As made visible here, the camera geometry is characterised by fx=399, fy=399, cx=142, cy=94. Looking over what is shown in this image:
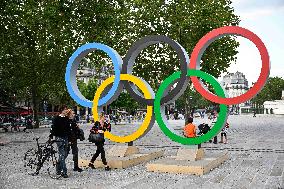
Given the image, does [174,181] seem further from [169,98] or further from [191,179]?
[169,98]

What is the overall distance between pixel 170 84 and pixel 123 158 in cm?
324

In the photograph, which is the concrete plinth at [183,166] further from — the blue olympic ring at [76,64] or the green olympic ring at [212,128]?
the blue olympic ring at [76,64]

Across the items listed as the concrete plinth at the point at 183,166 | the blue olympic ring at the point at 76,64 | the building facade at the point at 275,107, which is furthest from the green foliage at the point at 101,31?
the building facade at the point at 275,107

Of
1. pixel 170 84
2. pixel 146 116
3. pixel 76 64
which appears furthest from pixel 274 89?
pixel 170 84

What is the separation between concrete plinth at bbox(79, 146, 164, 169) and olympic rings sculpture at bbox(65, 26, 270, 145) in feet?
1.59

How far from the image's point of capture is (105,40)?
30.2 meters

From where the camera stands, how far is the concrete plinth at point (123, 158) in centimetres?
1404

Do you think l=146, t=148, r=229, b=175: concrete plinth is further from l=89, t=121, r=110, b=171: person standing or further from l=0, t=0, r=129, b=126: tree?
l=0, t=0, r=129, b=126: tree

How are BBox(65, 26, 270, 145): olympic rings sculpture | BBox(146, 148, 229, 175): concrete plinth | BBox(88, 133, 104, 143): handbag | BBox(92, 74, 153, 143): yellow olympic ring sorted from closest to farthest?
1. BBox(146, 148, 229, 175): concrete plinth
2. BBox(65, 26, 270, 145): olympic rings sculpture
3. BBox(88, 133, 104, 143): handbag
4. BBox(92, 74, 153, 143): yellow olympic ring

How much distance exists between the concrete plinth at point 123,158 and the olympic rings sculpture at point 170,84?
1.59ft

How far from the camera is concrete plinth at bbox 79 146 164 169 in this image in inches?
553

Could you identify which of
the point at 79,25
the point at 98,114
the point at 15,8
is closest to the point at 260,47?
the point at 98,114

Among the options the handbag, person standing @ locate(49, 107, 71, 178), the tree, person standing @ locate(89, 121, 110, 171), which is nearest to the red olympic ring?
person standing @ locate(89, 121, 110, 171)

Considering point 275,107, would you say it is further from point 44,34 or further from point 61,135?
point 61,135
